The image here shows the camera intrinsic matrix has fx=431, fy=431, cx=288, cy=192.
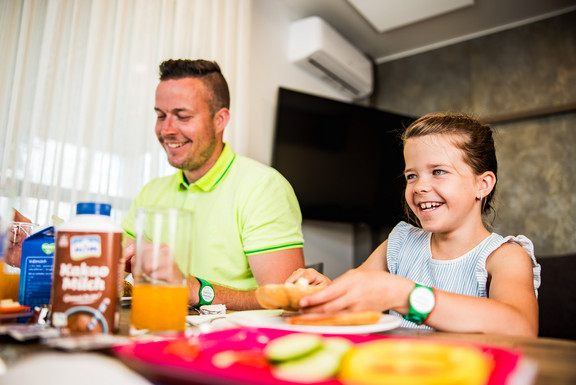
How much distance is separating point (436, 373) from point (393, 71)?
416 cm

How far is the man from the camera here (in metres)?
1.56

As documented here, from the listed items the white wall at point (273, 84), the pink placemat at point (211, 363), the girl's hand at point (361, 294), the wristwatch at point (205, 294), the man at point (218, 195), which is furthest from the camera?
the white wall at point (273, 84)

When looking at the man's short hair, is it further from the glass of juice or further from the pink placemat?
the pink placemat

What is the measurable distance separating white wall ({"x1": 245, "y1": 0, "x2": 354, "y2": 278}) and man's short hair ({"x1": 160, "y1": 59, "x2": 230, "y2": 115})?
0.99 meters

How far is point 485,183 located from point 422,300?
2.34ft

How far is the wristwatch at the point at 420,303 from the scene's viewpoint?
75 centimetres

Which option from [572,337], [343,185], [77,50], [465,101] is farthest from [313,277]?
[465,101]

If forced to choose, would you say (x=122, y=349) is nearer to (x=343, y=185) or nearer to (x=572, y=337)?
(x=572, y=337)

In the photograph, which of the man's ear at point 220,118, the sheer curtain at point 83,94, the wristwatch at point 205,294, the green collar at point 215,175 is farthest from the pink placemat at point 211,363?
the man's ear at point 220,118

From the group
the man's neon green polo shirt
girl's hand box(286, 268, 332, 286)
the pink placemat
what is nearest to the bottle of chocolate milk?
the pink placemat

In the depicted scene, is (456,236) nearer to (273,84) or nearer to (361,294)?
(361,294)

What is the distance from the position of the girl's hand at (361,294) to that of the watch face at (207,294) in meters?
0.42

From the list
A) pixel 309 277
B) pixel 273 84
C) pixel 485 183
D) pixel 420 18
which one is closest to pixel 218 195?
pixel 309 277

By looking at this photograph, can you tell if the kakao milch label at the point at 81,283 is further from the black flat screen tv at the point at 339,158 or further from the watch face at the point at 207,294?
the black flat screen tv at the point at 339,158
